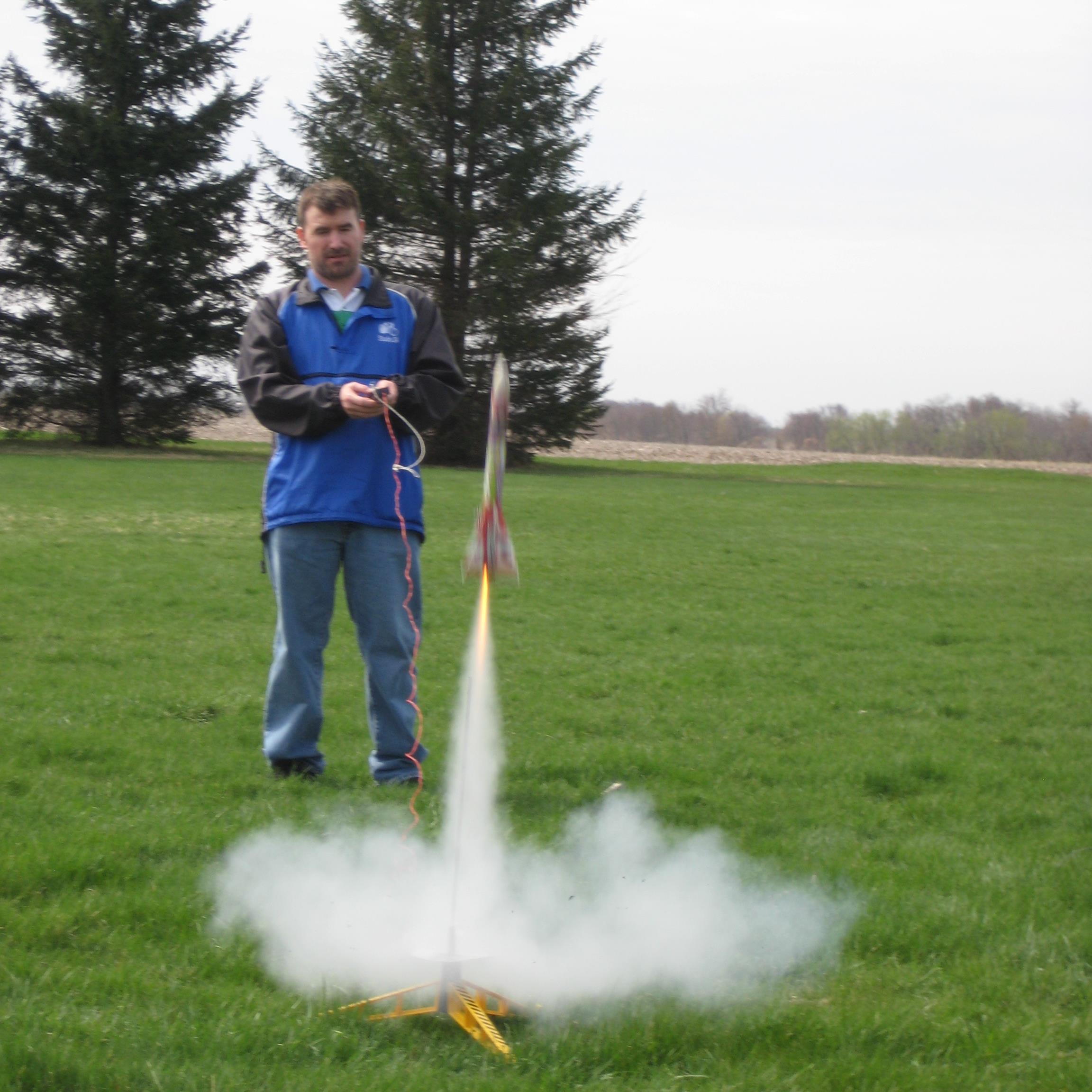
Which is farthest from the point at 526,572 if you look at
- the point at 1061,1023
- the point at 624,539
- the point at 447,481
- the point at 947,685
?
the point at 447,481

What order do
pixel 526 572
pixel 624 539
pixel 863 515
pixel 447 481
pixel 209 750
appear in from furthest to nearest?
pixel 447 481 → pixel 863 515 → pixel 624 539 → pixel 526 572 → pixel 209 750

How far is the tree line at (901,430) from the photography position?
84.8m

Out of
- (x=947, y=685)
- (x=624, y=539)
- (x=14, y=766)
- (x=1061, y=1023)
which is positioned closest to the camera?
(x=1061, y=1023)

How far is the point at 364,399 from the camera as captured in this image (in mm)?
4688

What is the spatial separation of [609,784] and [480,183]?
35.4 metres

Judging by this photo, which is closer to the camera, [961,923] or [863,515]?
[961,923]

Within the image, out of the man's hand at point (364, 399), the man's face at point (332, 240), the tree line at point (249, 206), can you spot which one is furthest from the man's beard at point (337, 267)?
the tree line at point (249, 206)

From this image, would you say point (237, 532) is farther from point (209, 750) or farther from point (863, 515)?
point (863, 515)

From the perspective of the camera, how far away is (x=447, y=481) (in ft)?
94.2

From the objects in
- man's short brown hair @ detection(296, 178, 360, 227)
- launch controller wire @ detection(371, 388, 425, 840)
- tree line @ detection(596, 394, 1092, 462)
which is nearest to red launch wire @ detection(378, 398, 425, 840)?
launch controller wire @ detection(371, 388, 425, 840)

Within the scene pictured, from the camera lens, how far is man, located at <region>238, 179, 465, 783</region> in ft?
16.4

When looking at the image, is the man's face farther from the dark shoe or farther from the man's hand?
the dark shoe

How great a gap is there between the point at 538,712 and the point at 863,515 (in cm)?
1910

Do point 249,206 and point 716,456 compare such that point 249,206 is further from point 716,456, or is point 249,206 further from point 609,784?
point 609,784
